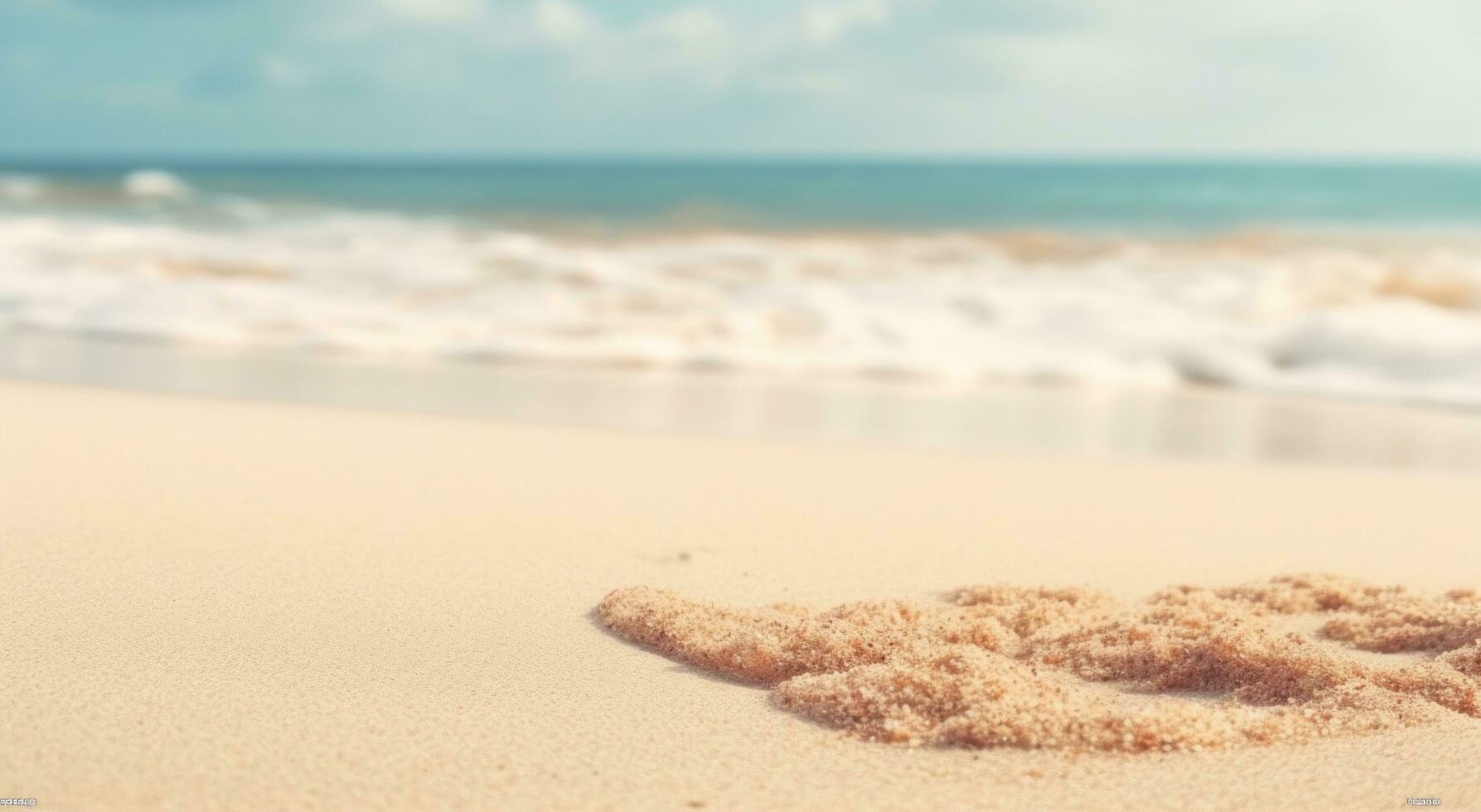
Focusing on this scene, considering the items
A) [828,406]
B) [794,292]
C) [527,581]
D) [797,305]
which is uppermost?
[794,292]

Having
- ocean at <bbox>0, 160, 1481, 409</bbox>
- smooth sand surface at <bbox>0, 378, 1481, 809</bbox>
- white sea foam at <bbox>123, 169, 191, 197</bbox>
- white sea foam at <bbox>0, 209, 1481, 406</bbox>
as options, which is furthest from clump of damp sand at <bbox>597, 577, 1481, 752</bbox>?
white sea foam at <bbox>123, 169, 191, 197</bbox>

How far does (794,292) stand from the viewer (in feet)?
41.9

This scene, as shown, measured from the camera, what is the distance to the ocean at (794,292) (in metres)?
9.95

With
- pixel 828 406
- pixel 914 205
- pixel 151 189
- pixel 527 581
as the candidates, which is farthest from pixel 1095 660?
pixel 151 189

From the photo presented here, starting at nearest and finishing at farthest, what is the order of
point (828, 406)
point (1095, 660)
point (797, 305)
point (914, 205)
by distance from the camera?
point (1095, 660) → point (828, 406) → point (797, 305) → point (914, 205)

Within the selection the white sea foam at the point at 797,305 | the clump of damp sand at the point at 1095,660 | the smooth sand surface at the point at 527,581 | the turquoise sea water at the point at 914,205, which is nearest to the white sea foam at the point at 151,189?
the turquoise sea water at the point at 914,205

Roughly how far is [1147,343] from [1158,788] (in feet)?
28.6

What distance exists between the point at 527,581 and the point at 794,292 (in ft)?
30.2

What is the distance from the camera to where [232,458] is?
5188mm

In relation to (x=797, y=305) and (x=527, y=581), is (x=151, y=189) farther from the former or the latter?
(x=527, y=581)

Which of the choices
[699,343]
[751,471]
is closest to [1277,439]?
[751,471]

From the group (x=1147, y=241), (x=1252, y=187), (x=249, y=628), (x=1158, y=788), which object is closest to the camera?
(x=1158, y=788)

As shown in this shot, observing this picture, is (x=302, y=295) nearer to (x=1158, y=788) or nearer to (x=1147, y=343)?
(x=1147, y=343)

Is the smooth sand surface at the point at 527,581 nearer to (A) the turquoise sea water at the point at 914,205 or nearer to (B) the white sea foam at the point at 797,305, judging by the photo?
(B) the white sea foam at the point at 797,305
